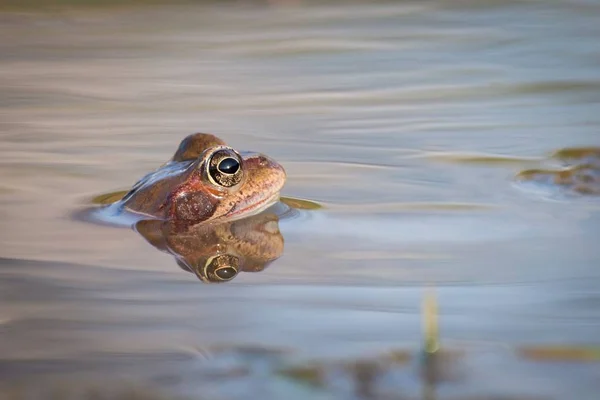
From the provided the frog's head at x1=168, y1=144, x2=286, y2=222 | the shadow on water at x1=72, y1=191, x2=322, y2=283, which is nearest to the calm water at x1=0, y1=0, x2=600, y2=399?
the shadow on water at x1=72, y1=191, x2=322, y2=283

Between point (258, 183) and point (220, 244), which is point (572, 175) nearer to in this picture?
point (258, 183)

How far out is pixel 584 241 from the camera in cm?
413

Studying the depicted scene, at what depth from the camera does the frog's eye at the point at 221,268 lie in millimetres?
3891

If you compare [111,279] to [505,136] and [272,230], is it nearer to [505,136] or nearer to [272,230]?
[272,230]

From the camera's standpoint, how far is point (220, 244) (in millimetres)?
4410

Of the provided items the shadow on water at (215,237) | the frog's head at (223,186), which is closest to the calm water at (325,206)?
the shadow on water at (215,237)

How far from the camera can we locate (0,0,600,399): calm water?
9.89 feet

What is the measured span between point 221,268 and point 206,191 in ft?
2.56

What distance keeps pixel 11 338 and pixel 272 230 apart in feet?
4.91

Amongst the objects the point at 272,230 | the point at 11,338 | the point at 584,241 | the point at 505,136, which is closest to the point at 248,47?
the point at 505,136

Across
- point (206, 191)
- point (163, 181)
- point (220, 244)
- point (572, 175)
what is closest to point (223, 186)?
point (206, 191)

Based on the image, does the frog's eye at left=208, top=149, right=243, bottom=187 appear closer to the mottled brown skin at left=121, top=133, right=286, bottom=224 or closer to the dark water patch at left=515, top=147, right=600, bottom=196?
the mottled brown skin at left=121, top=133, right=286, bottom=224

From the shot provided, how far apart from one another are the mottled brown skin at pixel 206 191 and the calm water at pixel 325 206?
0.65ft

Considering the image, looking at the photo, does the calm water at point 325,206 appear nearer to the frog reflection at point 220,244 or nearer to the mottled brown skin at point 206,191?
the frog reflection at point 220,244
